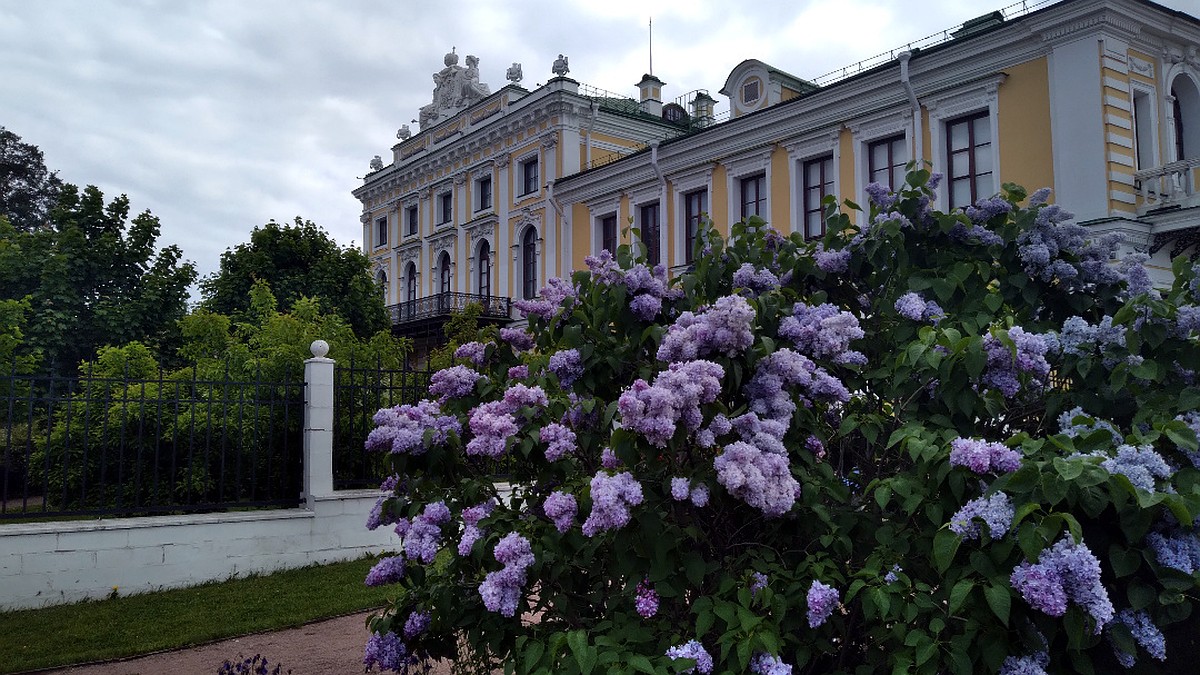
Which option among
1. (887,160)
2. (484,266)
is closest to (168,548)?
(887,160)

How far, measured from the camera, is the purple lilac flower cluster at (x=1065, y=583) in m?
2.16

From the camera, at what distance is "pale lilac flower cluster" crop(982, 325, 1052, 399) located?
2.83 meters

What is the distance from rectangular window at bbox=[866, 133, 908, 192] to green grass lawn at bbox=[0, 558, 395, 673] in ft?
43.6

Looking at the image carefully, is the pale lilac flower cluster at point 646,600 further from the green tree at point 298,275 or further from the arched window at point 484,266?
the arched window at point 484,266

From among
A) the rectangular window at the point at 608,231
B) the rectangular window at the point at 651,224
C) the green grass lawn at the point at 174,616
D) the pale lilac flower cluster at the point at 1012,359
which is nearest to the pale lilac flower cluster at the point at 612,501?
the pale lilac flower cluster at the point at 1012,359

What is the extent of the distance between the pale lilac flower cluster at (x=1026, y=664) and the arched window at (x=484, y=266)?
1077 inches

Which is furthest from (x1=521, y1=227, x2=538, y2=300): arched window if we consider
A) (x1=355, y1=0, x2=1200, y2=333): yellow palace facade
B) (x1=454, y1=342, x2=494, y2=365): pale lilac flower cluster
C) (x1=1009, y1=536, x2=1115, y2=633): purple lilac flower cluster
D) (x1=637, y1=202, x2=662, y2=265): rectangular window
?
(x1=1009, y1=536, x2=1115, y2=633): purple lilac flower cluster

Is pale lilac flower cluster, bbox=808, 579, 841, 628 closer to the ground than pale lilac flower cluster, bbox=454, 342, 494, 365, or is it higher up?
closer to the ground

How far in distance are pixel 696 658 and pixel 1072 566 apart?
1.06 metres

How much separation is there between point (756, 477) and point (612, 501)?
42 centimetres

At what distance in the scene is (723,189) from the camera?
21266 millimetres

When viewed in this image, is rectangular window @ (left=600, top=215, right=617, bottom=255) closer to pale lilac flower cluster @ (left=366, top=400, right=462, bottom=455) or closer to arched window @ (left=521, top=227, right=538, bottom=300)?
arched window @ (left=521, top=227, right=538, bottom=300)

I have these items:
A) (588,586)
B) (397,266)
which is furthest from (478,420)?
(397,266)

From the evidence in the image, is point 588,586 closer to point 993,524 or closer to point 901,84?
point 993,524
